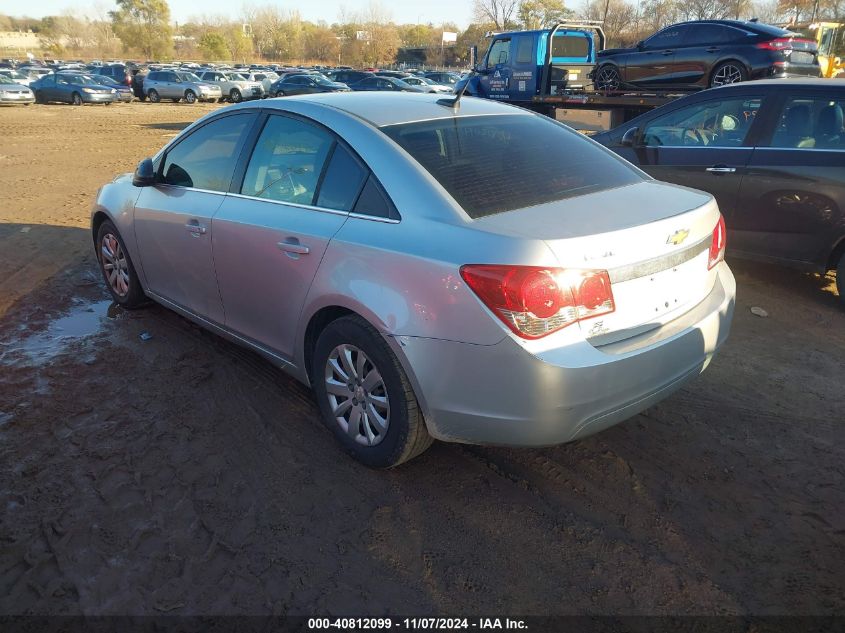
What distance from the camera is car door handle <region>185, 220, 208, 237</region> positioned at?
3.86 m

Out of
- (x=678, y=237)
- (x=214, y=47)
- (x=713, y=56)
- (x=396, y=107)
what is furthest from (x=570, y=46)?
(x=214, y=47)

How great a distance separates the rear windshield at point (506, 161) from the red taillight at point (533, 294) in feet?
1.19

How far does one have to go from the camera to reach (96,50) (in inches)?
4139

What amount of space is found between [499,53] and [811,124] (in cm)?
1275

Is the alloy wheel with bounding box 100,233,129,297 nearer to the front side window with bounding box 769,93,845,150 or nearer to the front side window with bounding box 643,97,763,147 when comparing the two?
the front side window with bounding box 643,97,763,147

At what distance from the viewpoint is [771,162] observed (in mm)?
5195

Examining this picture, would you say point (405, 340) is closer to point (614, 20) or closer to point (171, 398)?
point (171, 398)

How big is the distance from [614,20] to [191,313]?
69336mm

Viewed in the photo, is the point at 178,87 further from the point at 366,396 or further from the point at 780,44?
the point at 366,396

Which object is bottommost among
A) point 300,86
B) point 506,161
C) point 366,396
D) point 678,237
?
point 366,396

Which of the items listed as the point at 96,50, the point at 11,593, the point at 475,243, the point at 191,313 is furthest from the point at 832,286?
the point at 96,50

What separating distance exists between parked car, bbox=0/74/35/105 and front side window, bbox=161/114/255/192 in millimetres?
28503

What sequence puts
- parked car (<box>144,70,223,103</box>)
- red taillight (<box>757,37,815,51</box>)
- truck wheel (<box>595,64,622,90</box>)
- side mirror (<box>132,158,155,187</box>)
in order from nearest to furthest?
side mirror (<box>132,158,155,187</box>), red taillight (<box>757,37,815,51</box>), truck wheel (<box>595,64,622,90</box>), parked car (<box>144,70,223,103</box>)

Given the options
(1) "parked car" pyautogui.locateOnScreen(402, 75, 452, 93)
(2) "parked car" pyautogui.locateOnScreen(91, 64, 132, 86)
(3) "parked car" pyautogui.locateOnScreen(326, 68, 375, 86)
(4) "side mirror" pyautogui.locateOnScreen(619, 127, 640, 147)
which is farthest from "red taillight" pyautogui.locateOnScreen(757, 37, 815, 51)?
(2) "parked car" pyautogui.locateOnScreen(91, 64, 132, 86)
